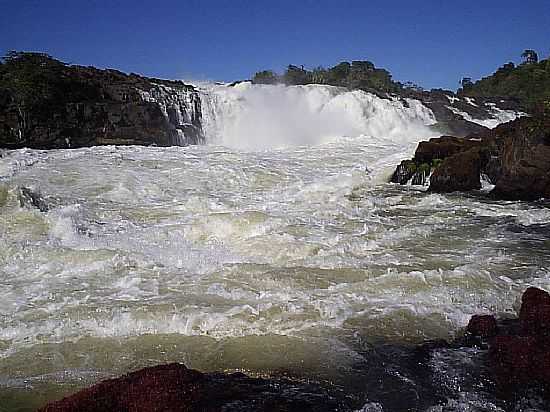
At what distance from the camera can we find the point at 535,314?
471cm

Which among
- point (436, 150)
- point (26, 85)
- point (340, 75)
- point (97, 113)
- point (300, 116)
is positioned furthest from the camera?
point (340, 75)

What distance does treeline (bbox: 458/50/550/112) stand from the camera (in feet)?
159

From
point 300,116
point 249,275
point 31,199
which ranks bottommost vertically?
point 249,275

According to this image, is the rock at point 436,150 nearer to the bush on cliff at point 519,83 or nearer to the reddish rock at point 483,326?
the reddish rock at point 483,326

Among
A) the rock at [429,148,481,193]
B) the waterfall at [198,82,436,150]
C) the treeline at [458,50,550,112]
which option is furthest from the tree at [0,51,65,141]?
the treeline at [458,50,550,112]

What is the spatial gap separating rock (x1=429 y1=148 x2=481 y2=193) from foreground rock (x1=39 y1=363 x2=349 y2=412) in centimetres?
1082

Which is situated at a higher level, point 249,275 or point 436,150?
point 436,150

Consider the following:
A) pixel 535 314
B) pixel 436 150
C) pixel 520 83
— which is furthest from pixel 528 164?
pixel 520 83

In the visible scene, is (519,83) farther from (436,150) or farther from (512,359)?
(512,359)

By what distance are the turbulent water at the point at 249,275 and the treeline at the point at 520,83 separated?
32.8 meters

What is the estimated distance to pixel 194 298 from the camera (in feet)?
20.2

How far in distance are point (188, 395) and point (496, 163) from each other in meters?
12.7

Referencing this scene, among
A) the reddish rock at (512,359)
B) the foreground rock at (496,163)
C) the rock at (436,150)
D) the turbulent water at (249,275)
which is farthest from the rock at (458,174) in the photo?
the reddish rock at (512,359)

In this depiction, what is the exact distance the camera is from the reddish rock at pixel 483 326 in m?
4.80
